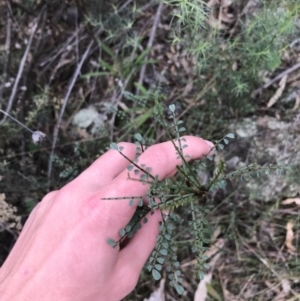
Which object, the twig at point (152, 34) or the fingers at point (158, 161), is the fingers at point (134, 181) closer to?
the fingers at point (158, 161)

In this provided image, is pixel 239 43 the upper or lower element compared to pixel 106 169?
upper

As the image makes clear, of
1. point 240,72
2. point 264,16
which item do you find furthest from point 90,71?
point 264,16

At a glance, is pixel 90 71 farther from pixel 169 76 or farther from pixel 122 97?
pixel 169 76

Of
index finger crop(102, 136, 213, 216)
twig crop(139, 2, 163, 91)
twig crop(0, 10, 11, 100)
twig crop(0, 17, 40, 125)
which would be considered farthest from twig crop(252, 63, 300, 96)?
twig crop(0, 10, 11, 100)

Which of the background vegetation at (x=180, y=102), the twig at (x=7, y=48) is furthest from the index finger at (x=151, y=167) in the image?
the twig at (x=7, y=48)

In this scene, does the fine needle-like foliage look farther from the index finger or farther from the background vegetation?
the background vegetation

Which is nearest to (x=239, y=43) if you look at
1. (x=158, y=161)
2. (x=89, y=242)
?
(x=158, y=161)

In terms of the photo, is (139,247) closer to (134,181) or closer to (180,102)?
(134,181)

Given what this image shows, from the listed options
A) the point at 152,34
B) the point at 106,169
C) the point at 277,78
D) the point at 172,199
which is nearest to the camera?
the point at 172,199
